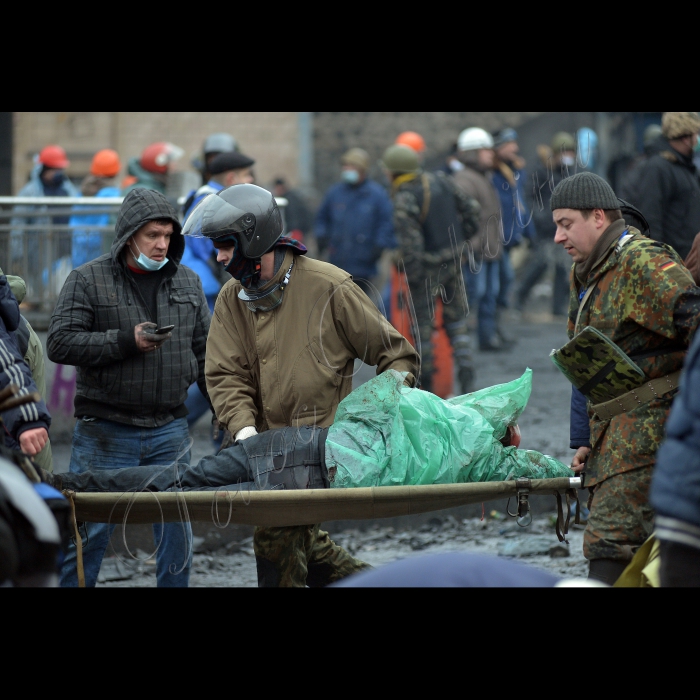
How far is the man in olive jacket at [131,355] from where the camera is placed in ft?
17.2

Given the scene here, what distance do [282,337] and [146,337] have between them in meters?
0.68

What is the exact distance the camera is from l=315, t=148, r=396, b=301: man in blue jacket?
40.3ft

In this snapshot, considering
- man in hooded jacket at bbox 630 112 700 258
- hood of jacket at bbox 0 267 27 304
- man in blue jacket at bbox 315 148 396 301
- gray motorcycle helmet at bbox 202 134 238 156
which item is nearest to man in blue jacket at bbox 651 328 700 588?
hood of jacket at bbox 0 267 27 304

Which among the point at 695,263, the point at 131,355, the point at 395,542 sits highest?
the point at 695,263

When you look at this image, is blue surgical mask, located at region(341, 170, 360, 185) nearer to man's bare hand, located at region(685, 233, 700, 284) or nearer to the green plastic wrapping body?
the green plastic wrapping body

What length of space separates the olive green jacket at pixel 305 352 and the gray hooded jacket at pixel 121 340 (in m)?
0.44

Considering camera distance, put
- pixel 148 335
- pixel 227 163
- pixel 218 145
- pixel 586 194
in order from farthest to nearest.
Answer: pixel 218 145 → pixel 227 163 → pixel 148 335 → pixel 586 194

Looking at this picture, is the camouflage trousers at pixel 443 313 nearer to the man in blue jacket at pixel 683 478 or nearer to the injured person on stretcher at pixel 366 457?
the injured person on stretcher at pixel 366 457

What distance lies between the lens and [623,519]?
14.1 feet

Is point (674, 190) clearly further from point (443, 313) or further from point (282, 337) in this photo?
point (282, 337)

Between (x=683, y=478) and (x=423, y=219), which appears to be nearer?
(x=683, y=478)

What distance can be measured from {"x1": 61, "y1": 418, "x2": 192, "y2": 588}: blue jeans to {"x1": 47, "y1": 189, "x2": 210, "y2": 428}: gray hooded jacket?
0.06 meters

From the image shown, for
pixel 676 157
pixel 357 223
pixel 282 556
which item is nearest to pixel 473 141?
pixel 357 223

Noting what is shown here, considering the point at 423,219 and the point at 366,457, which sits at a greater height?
the point at 423,219
